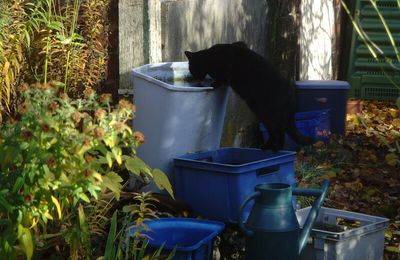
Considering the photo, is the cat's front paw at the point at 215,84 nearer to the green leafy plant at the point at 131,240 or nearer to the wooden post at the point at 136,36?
the wooden post at the point at 136,36

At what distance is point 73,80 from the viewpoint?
5.21 meters

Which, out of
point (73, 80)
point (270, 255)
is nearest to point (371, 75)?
point (73, 80)

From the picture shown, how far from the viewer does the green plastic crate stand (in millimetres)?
9141

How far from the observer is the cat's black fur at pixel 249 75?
5355 millimetres

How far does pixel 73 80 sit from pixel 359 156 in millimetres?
2757

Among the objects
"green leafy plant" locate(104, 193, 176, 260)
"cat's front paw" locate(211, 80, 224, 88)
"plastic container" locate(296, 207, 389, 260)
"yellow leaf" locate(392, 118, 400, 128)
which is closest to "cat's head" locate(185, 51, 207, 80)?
"cat's front paw" locate(211, 80, 224, 88)

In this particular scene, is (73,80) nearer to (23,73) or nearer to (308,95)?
(23,73)

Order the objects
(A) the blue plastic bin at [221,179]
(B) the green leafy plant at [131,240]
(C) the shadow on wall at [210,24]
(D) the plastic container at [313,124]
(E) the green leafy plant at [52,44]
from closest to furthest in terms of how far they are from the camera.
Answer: (B) the green leafy plant at [131,240]
(A) the blue plastic bin at [221,179]
(E) the green leafy plant at [52,44]
(C) the shadow on wall at [210,24]
(D) the plastic container at [313,124]

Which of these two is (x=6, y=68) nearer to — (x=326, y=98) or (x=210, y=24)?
(x=210, y=24)

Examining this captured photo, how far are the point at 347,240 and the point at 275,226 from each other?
445 millimetres

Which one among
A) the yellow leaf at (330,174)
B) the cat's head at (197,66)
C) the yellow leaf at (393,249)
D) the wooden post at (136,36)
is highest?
the wooden post at (136,36)

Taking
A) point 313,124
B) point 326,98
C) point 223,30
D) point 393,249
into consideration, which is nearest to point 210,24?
point 223,30

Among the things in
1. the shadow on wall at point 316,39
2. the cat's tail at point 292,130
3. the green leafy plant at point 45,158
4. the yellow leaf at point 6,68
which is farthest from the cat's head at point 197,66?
the shadow on wall at point 316,39

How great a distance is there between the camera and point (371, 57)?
923 cm
